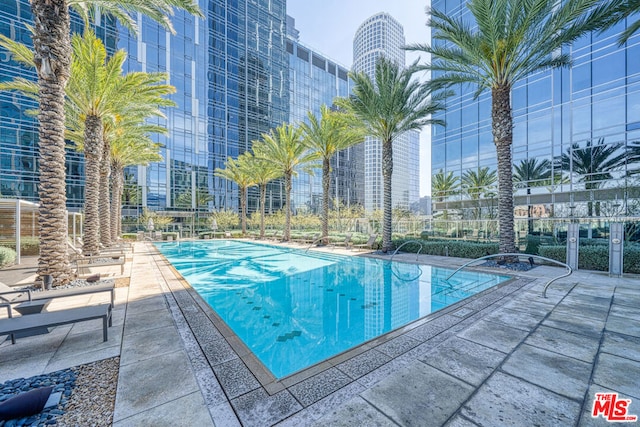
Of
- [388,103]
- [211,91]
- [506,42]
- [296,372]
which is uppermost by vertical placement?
[211,91]

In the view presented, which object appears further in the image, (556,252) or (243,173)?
(243,173)

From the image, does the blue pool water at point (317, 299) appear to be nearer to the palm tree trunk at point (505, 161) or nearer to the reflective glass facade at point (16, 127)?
the palm tree trunk at point (505, 161)

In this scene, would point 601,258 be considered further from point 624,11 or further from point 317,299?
point 317,299

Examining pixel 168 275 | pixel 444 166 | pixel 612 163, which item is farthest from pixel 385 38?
pixel 168 275

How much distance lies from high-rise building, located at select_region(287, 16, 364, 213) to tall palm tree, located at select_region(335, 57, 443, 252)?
3485 centimetres

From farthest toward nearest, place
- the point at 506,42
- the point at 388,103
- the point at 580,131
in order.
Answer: the point at 580,131, the point at 388,103, the point at 506,42

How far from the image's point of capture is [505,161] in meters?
10.9

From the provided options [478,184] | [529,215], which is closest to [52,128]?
[478,184]

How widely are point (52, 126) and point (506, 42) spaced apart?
15.3m

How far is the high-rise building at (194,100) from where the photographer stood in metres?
25.9

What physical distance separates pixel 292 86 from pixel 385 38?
4775 cm

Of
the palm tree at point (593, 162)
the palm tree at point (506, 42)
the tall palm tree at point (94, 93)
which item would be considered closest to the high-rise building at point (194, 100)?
the tall palm tree at point (94, 93)

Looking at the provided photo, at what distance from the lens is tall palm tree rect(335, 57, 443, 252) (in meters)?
14.3

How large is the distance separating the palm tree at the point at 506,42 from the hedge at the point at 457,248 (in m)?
1.86
